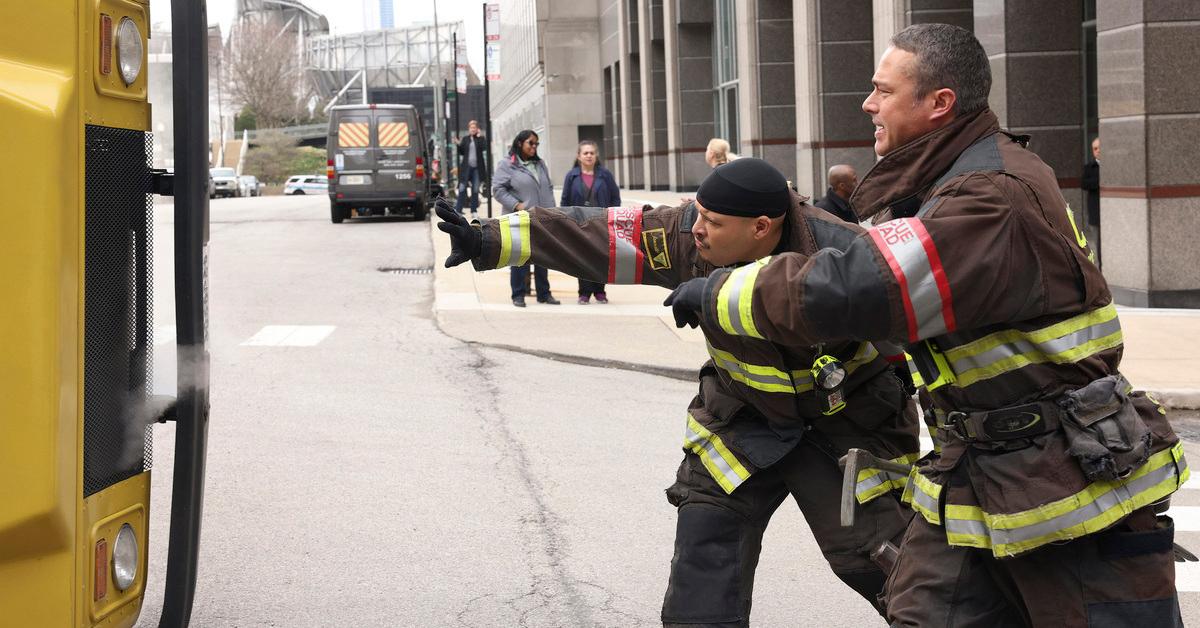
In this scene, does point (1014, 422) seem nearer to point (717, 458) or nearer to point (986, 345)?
point (986, 345)

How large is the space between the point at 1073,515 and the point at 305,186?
3000 inches

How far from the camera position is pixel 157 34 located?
135 inches

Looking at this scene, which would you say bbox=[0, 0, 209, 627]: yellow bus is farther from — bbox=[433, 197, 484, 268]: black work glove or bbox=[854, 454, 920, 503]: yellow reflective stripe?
bbox=[854, 454, 920, 503]: yellow reflective stripe

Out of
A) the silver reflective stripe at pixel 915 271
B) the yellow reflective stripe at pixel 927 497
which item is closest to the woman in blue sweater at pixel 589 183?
the yellow reflective stripe at pixel 927 497

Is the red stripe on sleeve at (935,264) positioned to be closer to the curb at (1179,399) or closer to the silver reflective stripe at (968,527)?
the silver reflective stripe at (968,527)

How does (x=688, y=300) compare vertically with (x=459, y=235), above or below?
below

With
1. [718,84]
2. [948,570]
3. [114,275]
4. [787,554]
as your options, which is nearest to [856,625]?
[787,554]

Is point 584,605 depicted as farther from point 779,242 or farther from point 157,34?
point 157,34

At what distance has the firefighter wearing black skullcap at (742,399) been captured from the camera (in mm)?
3756

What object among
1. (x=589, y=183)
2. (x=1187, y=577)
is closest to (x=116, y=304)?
(x=1187, y=577)

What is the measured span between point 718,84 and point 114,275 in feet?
116

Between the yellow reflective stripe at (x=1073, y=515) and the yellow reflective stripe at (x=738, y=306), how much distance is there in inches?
25.1

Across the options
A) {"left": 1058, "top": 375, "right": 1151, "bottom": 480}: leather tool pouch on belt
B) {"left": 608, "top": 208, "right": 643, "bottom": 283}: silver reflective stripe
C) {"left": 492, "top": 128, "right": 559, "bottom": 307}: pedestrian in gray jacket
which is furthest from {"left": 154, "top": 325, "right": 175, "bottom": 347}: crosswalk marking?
{"left": 492, "top": 128, "right": 559, "bottom": 307}: pedestrian in gray jacket

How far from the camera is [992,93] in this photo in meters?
16.5
